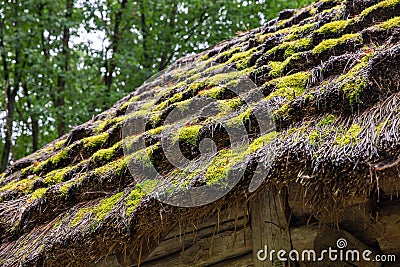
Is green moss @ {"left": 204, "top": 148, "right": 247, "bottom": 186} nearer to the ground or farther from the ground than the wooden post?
farther from the ground

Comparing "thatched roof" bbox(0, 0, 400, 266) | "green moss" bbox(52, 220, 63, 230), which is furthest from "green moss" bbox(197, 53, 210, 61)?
"green moss" bbox(52, 220, 63, 230)

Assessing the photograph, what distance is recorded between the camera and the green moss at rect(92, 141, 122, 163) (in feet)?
10.8

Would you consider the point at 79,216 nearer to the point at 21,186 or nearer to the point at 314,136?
the point at 21,186

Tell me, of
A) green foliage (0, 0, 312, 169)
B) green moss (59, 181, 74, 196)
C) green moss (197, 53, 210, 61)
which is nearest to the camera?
green moss (59, 181, 74, 196)

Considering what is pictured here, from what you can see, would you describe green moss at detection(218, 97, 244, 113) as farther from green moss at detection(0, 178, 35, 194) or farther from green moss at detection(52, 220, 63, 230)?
green moss at detection(0, 178, 35, 194)

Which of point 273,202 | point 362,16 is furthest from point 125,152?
point 362,16

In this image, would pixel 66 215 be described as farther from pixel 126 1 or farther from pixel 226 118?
pixel 126 1

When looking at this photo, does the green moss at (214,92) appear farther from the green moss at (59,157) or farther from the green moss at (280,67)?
the green moss at (59,157)

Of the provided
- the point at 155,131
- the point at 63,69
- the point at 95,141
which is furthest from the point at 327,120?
the point at 63,69

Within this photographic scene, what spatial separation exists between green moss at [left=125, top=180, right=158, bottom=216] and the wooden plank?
0.63 m

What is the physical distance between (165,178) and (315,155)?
92 centimetres

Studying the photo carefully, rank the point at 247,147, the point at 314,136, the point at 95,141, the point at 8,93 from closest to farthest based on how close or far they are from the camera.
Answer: the point at 314,136, the point at 247,147, the point at 95,141, the point at 8,93

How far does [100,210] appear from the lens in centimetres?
272

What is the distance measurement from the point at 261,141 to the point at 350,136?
46cm
